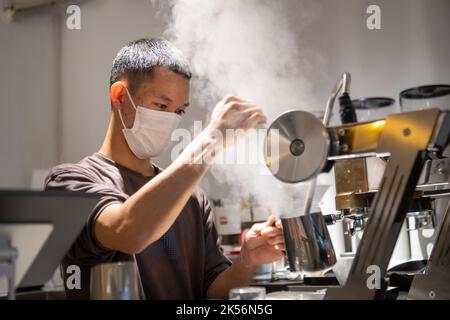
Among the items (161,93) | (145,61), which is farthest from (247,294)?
(145,61)

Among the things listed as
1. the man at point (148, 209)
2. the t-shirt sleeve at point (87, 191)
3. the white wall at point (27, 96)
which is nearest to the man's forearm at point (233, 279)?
the man at point (148, 209)

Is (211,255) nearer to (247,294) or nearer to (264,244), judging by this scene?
(264,244)

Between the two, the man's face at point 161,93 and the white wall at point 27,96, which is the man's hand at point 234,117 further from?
the white wall at point 27,96

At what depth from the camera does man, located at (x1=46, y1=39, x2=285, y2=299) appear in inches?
50.6

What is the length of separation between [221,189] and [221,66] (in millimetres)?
1245

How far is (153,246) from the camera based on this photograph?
159 centimetres

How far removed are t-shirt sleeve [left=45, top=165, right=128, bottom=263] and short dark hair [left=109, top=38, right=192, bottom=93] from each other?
0.32 metres

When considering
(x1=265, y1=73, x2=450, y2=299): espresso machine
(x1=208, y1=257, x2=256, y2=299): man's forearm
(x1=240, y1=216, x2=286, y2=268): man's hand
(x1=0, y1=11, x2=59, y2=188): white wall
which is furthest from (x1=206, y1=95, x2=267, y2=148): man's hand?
(x1=0, y1=11, x2=59, y2=188): white wall

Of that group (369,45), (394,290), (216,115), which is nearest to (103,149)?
(216,115)

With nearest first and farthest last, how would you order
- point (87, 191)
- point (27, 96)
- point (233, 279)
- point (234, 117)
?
point (234, 117) → point (87, 191) → point (233, 279) → point (27, 96)

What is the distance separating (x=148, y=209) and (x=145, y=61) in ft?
1.90

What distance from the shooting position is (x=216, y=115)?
1206mm

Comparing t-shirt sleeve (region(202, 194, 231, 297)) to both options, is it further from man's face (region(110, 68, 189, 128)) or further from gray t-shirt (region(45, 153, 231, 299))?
man's face (region(110, 68, 189, 128))
